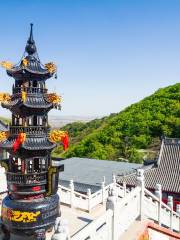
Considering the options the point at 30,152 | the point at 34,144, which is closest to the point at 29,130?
the point at 34,144

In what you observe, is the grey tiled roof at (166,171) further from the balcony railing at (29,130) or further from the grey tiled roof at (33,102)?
the grey tiled roof at (33,102)

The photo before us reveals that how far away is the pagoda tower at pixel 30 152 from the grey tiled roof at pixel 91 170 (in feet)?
48.2

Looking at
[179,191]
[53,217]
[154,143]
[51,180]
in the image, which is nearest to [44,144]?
[51,180]

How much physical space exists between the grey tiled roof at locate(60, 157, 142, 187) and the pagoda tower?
48.2ft

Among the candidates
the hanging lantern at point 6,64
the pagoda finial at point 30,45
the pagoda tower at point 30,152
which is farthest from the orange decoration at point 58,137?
the pagoda finial at point 30,45

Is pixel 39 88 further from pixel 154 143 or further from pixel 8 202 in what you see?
pixel 154 143

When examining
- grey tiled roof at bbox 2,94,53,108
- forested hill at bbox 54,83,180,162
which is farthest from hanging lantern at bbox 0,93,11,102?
forested hill at bbox 54,83,180,162

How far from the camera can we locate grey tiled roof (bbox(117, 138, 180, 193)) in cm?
2402

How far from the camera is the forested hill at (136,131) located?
164 feet

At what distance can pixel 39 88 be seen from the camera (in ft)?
30.9

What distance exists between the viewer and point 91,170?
91.6ft

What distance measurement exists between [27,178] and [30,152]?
75 cm

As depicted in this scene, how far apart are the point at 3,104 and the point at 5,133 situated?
2.90 feet

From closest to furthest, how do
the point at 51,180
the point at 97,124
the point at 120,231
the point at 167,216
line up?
the point at 120,231 → the point at 51,180 → the point at 167,216 → the point at 97,124
